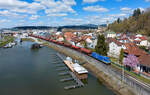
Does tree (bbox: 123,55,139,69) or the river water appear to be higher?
tree (bbox: 123,55,139,69)

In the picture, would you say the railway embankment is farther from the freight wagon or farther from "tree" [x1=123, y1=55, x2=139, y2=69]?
"tree" [x1=123, y1=55, x2=139, y2=69]

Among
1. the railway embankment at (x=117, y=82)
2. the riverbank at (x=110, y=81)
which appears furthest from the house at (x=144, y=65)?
the riverbank at (x=110, y=81)

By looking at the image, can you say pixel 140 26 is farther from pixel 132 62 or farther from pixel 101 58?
pixel 132 62

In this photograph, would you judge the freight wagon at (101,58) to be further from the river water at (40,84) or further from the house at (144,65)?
the house at (144,65)

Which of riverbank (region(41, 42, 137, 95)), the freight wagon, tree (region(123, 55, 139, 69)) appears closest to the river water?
riverbank (region(41, 42, 137, 95))

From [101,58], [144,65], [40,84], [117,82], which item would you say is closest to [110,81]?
[117,82]

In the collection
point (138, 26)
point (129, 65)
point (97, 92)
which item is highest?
point (138, 26)

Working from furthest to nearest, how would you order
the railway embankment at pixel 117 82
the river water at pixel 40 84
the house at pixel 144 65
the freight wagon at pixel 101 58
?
1. the freight wagon at pixel 101 58
2. the house at pixel 144 65
3. the river water at pixel 40 84
4. the railway embankment at pixel 117 82

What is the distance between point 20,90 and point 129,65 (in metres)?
21.0

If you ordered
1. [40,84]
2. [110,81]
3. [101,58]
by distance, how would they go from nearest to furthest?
[110,81]
[40,84]
[101,58]

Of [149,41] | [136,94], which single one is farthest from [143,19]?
[136,94]

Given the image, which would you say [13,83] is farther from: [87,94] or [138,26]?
[138,26]

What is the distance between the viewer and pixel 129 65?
24172 millimetres

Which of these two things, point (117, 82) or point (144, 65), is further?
point (144, 65)
